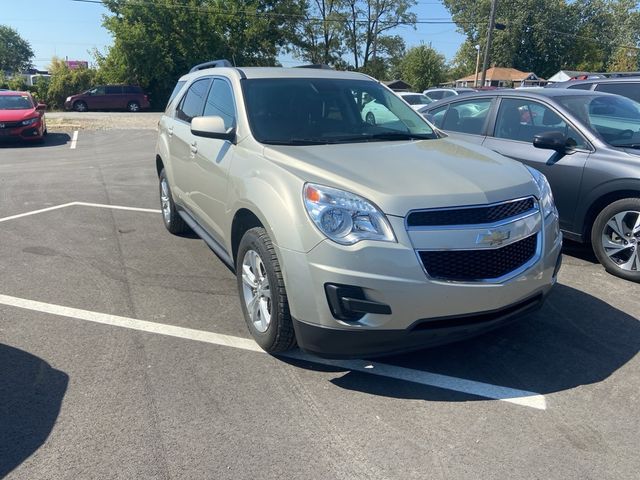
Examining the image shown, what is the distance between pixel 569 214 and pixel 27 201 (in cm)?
721

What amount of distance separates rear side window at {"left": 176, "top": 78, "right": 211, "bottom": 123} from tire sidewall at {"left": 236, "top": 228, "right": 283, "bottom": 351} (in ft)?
6.52

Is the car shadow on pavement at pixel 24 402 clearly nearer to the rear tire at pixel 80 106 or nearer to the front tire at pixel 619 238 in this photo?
the front tire at pixel 619 238

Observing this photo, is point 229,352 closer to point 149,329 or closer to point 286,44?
point 149,329

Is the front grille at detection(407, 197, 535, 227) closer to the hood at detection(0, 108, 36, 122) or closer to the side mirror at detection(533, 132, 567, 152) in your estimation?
the side mirror at detection(533, 132, 567, 152)

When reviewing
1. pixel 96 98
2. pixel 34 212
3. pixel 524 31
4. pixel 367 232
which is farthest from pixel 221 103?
pixel 524 31

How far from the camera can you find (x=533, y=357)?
3578 millimetres

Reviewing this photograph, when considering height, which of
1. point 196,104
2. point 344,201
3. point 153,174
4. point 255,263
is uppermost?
point 196,104

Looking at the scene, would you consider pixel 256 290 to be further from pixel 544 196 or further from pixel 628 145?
pixel 628 145

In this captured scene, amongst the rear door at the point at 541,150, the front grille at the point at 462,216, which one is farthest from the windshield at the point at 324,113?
the rear door at the point at 541,150

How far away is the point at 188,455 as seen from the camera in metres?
2.63

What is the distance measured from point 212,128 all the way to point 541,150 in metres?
3.46

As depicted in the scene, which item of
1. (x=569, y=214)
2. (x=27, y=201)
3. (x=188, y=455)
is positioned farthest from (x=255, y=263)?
(x=27, y=201)

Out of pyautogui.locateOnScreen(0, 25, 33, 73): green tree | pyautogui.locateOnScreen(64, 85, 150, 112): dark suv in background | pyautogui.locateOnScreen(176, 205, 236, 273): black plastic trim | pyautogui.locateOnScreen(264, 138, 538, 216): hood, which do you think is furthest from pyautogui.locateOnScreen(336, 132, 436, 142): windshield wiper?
pyautogui.locateOnScreen(0, 25, 33, 73): green tree

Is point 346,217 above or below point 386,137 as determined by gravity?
below
